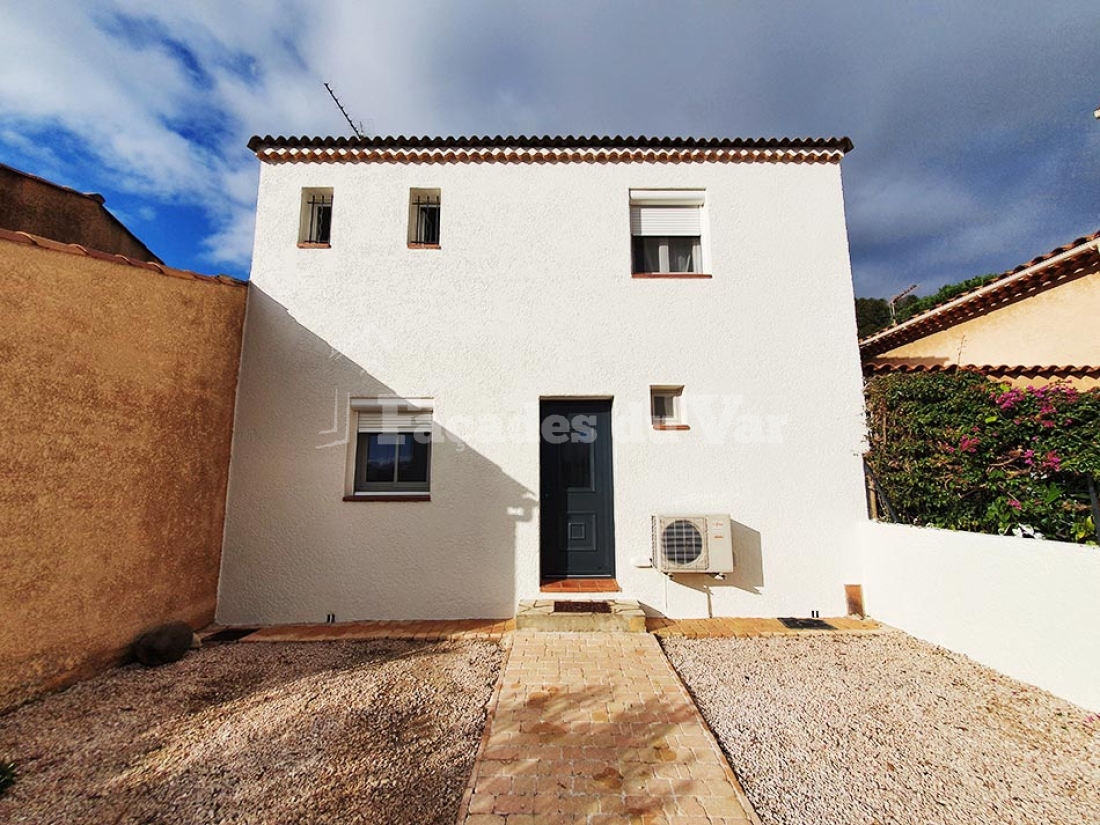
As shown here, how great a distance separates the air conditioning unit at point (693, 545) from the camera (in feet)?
17.8

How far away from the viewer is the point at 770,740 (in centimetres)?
309

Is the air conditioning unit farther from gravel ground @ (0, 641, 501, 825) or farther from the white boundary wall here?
gravel ground @ (0, 641, 501, 825)

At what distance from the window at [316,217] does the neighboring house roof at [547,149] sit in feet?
1.62

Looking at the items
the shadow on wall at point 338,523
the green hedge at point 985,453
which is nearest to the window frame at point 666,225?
the green hedge at point 985,453

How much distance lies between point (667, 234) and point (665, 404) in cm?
268

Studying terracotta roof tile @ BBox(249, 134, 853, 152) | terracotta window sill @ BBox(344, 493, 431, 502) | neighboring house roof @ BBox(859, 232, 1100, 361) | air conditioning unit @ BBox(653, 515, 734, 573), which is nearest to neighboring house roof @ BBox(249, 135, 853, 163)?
terracotta roof tile @ BBox(249, 134, 853, 152)

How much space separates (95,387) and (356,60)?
268 inches

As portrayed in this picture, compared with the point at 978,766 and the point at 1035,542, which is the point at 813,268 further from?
the point at 978,766

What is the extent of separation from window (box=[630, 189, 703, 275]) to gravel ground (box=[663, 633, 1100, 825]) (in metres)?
5.28

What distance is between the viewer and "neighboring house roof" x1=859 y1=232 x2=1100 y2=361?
20.9ft

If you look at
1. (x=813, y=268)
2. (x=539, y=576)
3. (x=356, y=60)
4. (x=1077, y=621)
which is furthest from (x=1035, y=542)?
(x=356, y=60)

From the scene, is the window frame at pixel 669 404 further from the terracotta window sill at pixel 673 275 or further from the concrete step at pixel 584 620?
the concrete step at pixel 584 620

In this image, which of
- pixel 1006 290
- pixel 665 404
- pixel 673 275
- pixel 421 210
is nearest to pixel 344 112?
pixel 421 210

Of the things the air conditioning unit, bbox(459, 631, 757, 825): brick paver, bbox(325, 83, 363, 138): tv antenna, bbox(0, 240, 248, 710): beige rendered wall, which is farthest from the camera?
bbox(325, 83, 363, 138): tv antenna
